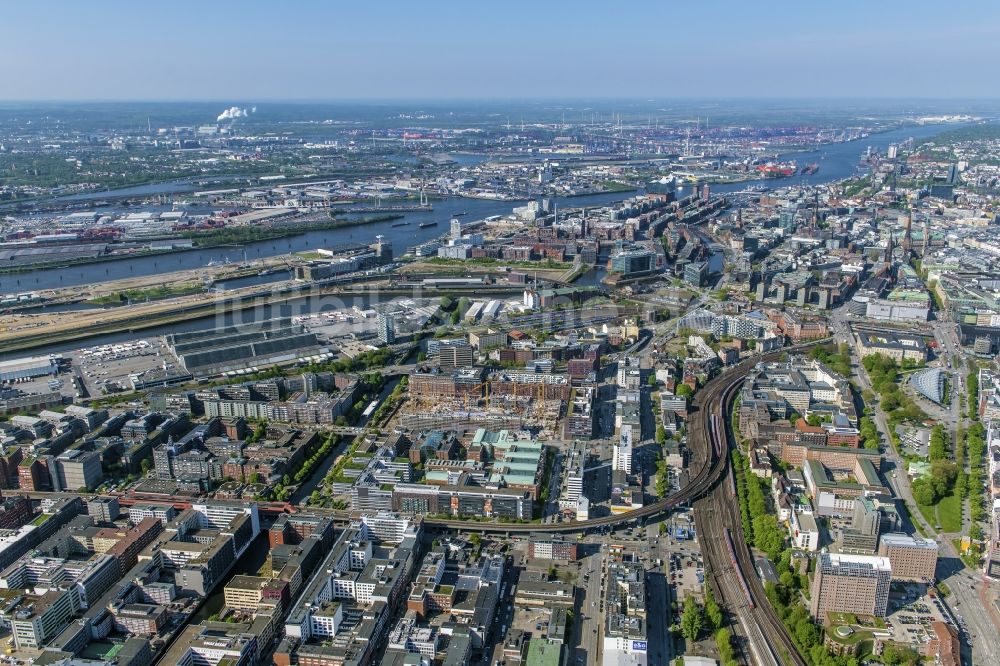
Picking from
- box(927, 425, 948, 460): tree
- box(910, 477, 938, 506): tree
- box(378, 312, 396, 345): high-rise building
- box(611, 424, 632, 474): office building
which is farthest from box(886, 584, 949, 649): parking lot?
box(378, 312, 396, 345): high-rise building

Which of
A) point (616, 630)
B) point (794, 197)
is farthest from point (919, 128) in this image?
point (616, 630)

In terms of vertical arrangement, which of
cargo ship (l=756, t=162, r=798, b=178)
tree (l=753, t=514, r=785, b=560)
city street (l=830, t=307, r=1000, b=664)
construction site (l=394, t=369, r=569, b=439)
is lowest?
city street (l=830, t=307, r=1000, b=664)

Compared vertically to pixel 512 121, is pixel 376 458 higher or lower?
lower

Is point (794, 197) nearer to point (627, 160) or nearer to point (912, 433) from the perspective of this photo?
point (627, 160)

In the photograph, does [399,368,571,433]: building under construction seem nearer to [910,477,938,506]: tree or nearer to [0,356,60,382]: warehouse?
[910,477,938,506]: tree

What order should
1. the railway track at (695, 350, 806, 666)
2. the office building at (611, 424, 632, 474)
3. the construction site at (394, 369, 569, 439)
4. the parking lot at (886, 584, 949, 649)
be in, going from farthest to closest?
the construction site at (394, 369, 569, 439), the office building at (611, 424, 632, 474), the parking lot at (886, 584, 949, 649), the railway track at (695, 350, 806, 666)

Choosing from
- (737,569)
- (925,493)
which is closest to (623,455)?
(737,569)

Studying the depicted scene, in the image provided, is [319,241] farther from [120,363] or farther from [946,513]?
[946,513]
